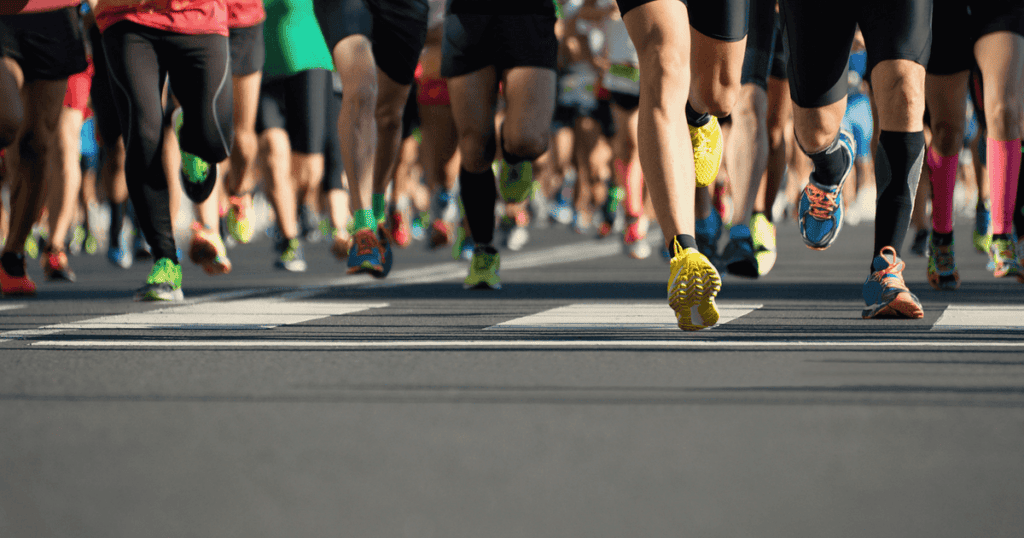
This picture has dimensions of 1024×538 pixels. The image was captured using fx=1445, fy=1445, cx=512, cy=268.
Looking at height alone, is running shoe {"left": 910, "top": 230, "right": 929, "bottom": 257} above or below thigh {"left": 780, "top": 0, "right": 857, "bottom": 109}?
below

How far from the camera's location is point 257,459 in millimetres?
2406

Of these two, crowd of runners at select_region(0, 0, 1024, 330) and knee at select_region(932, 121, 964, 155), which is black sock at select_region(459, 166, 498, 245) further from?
knee at select_region(932, 121, 964, 155)

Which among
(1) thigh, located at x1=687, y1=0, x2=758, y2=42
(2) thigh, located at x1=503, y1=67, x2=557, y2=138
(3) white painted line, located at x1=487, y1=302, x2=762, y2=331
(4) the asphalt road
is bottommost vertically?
(3) white painted line, located at x1=487, y1=302, x2=762, y2=331

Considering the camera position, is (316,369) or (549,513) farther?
(316,369)

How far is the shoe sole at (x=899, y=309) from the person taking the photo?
4695 millimetres

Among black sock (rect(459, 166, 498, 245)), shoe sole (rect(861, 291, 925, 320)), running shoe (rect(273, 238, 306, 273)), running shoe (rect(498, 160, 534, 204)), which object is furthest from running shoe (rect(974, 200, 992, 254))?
shoe sole (rect(861, 291, 925, 320))

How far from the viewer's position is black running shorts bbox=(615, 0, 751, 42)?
4855 mm

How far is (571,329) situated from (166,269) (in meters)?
2.42

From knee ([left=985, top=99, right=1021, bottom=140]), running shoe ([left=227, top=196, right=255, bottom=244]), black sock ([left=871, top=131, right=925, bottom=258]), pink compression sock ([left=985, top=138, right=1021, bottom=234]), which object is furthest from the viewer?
running shoe ([left=227, top=196, right=255, bottom=244])

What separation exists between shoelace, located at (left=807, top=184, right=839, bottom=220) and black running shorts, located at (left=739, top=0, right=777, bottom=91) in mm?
1578

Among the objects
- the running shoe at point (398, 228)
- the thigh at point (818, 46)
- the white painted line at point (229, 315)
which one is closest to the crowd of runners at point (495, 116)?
the thigh at point (818, 46)

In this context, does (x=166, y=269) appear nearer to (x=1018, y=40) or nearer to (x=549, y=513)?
(x=1018, y=40)

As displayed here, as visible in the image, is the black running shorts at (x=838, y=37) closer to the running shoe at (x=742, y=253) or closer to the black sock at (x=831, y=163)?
the black sock at (x=831, y=163)

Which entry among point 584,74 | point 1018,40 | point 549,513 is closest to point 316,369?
point 549,513
